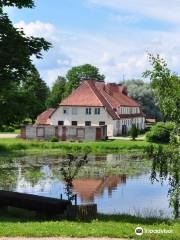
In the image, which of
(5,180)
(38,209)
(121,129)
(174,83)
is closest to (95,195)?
(5,180)

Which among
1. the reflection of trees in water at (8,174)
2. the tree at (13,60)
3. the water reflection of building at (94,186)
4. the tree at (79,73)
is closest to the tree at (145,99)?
the tree at (79,73)

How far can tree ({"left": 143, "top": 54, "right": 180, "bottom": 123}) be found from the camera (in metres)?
14.6

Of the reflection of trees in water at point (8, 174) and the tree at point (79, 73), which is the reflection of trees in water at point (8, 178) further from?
the tree at point (79, 73)

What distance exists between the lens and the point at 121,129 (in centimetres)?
7800

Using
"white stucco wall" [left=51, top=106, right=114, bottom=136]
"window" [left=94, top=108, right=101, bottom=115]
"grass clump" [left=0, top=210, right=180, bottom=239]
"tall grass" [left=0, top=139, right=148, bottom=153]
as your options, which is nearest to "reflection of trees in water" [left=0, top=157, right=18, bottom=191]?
"tall grass" [left=0, top=139, right=148, bottom=153]

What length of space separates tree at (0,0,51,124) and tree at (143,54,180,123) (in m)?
4.94

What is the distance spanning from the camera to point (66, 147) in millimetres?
59500

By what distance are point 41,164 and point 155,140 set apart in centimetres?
2134

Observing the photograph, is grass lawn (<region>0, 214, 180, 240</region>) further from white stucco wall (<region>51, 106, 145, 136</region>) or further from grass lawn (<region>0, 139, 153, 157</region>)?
white stucco wall (<region>51, 106, 145, 136</region>)

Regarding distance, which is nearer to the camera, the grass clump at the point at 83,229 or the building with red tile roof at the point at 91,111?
the grass clump at the point at 83,229

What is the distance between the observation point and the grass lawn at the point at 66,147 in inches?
2261

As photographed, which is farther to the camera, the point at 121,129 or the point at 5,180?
the point at 121,129

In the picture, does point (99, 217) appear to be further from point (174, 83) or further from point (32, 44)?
point (32, 44)

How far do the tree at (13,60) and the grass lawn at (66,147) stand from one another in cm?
3804
